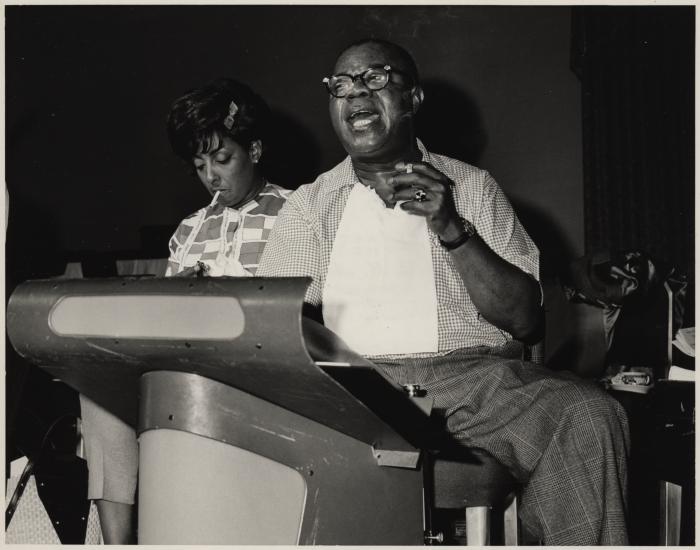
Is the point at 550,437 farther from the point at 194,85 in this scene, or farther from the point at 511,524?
the point at 194,85

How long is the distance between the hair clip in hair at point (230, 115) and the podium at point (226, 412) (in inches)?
54.4

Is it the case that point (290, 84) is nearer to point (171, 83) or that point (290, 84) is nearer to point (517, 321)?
point (171, 83)

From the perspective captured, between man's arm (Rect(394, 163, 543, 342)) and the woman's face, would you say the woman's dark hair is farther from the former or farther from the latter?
man's arm (Rect(394, 163, 543, 342))

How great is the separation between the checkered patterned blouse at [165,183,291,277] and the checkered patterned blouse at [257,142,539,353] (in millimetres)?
310

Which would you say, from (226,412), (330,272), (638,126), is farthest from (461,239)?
(638,126)

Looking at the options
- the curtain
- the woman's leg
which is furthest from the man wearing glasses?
the curtain

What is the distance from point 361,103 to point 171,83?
105 inches

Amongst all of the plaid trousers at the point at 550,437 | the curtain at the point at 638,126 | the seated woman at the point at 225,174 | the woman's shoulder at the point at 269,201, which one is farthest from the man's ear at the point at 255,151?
the curtain at the point at 638,126

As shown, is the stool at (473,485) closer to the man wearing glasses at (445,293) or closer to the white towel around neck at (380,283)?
the man wearing glasses at (445,293)

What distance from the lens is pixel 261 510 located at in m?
0.83

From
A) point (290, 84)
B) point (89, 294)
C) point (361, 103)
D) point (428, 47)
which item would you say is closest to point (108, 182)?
point (290, 84)

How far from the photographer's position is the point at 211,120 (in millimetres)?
2152

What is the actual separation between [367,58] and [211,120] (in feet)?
2.27

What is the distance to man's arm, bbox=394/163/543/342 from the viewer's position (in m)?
1.21
